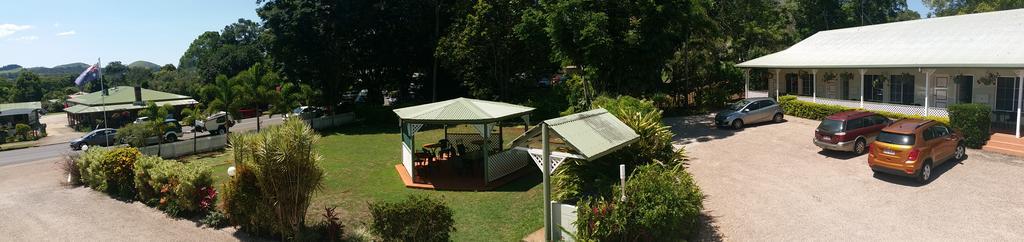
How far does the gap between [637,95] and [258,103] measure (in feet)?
63.6

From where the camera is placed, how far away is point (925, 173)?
14.8m

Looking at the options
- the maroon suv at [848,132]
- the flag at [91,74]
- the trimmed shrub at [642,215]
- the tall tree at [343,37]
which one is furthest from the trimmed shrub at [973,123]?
the flag at [91,74]

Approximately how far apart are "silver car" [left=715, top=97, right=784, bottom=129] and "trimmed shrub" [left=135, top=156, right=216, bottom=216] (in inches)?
783

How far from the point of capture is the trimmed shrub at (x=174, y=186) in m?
14.3

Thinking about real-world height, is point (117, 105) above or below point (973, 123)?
above

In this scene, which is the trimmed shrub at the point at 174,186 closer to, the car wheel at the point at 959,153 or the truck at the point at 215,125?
the car wheel at the point at 959,153

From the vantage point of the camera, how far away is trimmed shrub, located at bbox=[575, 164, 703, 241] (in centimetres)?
1044

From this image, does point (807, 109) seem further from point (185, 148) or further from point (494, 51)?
point (185, 148)

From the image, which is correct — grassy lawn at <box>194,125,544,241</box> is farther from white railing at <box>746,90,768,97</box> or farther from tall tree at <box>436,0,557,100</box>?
white railing at <box>746,90,768,97</box>

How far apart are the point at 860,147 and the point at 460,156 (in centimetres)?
1263

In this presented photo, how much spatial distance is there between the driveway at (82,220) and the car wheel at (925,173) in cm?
1618

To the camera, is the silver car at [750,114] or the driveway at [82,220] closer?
the driveway at [82,220]

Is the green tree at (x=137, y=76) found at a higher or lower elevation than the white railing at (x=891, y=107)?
higher

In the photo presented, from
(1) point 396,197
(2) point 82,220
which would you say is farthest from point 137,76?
(1) point 396,197
